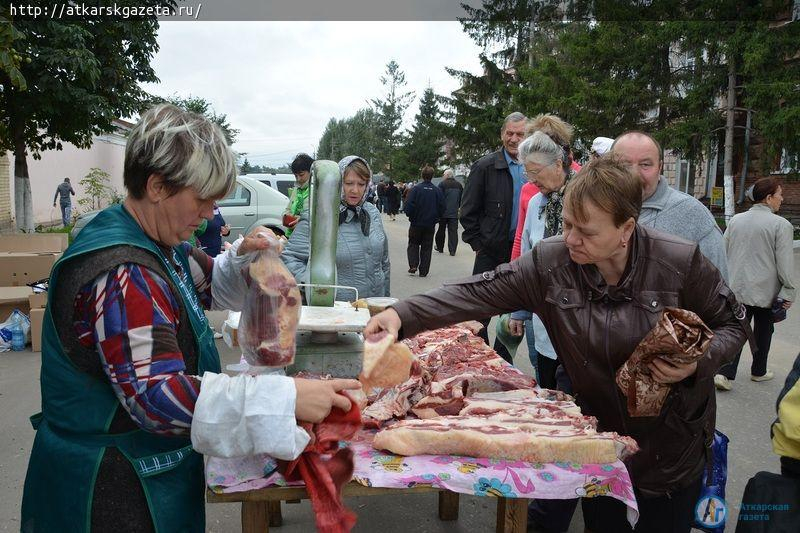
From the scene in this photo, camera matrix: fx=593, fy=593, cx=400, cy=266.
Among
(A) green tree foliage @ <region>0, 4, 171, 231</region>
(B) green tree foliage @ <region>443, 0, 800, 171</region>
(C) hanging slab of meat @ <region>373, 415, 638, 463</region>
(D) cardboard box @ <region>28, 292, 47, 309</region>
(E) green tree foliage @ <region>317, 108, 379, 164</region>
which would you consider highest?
(E) green tree foliage @ <region>317, 108, 379, 164</region>

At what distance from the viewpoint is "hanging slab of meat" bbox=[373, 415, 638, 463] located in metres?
1.99

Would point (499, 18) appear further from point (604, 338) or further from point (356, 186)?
point (604, 338)

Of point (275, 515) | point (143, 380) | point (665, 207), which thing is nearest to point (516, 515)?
point (143, 380)

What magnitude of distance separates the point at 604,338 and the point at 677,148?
63.1 ft

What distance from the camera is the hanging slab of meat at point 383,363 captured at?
6.59ft

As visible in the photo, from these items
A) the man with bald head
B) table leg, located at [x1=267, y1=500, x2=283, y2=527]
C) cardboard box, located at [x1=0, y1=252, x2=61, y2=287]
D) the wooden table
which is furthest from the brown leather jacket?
cardboard box, located at [x1=0, y1=252, x2=61, y2=287]

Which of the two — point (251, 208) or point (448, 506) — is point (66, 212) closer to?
point (251, 208)

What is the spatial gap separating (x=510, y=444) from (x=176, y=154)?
4.52ft

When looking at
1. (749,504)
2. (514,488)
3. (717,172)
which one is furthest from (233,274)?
(717,172)

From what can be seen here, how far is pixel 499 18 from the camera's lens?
31125mm

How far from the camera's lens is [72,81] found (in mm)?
12219

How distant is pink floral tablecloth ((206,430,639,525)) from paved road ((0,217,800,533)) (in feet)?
5.52

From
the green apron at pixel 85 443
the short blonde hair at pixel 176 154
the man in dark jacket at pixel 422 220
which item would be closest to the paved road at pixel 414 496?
the green apron at pixel 85 443

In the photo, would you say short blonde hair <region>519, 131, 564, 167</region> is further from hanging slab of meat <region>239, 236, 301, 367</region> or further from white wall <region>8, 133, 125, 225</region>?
white wall <region>8, 133, 125, 225</region>
